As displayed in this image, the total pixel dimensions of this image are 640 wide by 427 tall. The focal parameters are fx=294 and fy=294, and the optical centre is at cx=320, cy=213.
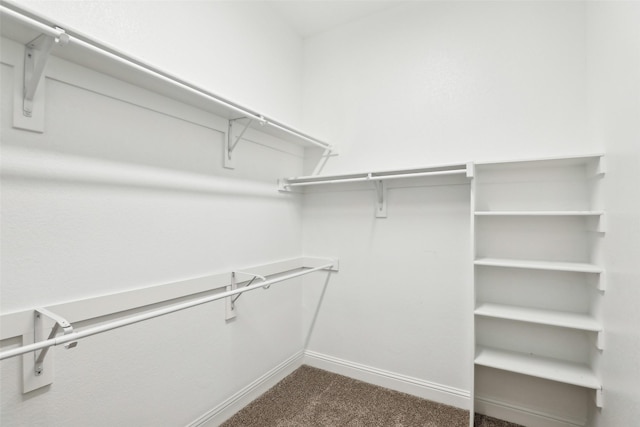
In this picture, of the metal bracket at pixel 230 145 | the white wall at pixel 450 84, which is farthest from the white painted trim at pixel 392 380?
the metal bracket at pixel 230 145

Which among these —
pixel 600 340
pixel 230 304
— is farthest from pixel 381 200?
pixel 600 340

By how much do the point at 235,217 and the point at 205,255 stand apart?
12.4 inches

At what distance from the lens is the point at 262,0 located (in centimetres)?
212

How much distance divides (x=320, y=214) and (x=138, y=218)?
139 cm

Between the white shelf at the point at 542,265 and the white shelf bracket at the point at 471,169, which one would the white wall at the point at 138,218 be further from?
the white shelf at the point at 542,265

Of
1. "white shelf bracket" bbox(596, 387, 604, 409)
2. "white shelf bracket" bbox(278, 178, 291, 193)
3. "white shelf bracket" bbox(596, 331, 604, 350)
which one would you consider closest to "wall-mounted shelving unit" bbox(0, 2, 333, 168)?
"white shelf bracket" bbox(278, 178, 291, 193)

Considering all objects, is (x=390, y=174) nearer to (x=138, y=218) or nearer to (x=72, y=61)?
(x=138, y=218)

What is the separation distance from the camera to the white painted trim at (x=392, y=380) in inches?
76.3

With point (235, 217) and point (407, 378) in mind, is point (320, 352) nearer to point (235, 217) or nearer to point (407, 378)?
point (407, 378)

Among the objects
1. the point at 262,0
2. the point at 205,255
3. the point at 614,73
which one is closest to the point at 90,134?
the point at 205,255

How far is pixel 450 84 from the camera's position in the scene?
2.00 meters

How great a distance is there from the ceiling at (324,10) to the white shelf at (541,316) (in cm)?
220

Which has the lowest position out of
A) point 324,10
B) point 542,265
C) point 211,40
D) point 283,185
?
point 542,265

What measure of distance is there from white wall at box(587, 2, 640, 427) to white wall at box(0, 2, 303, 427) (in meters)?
1.88
